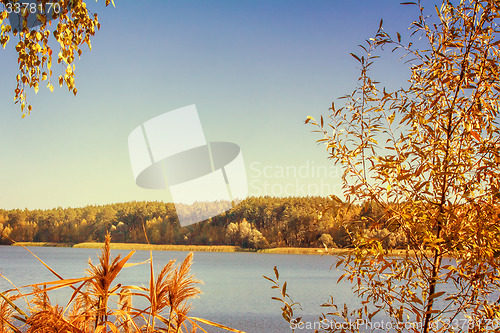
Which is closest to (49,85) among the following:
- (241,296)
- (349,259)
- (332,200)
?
(332,200)

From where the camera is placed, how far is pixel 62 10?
3137 mm

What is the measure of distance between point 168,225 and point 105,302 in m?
68.5

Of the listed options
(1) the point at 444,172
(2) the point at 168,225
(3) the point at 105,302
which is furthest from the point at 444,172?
(2) the point at 168,225

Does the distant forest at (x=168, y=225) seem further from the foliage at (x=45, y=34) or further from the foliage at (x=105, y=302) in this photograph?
the foliage at (x=105, y=302)

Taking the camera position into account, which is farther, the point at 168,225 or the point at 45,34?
the point at 168,225

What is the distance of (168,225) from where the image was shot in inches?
2677

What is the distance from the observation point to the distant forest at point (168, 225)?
202ft

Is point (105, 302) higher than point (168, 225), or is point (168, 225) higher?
point (168, 225)

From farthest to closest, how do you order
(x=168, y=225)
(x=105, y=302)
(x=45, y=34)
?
1. (x=168, y=225)
2. (x=45, y=34)
3. (x=105, y=302)

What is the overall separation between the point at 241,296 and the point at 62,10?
18.6 m

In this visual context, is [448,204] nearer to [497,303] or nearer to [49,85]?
[497,303]

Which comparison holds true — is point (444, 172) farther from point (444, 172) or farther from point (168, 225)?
point (168, 225)

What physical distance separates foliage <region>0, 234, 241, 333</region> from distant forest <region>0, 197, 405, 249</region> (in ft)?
186

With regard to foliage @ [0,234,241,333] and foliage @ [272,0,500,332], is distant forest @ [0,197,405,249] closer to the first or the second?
foliage @ [272,0,500,332]
